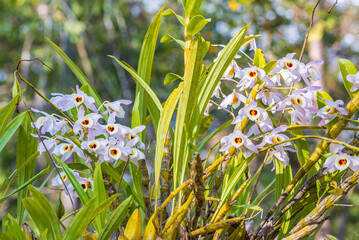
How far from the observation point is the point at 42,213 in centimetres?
37

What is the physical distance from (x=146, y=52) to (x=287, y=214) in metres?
0.28

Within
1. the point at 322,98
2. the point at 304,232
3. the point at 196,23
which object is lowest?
the point at 304,232

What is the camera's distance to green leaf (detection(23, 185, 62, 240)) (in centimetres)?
35

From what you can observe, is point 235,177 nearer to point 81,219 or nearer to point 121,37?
point 81,219

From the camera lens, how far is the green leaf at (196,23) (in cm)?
45

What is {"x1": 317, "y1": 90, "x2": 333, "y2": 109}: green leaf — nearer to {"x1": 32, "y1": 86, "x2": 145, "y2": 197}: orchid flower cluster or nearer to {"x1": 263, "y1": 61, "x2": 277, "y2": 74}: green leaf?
{"x1": 263, "y1": 61, "x2": 277, "y2": 74}: green leaf

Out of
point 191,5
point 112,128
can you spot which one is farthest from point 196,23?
point 112,128

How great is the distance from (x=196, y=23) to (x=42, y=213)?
0.27 m

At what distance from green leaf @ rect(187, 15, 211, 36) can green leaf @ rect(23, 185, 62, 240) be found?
0.82 ft

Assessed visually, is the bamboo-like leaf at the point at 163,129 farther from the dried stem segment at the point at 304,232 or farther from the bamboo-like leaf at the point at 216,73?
the dried stem segment at the point at 304,232

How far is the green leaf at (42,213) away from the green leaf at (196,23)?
25cm

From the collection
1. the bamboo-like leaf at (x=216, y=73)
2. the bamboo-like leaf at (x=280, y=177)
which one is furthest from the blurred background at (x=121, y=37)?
the bamboo-like leaf at (x=216, y=73)

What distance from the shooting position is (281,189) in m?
0.54

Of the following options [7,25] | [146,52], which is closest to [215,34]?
[7,25]
